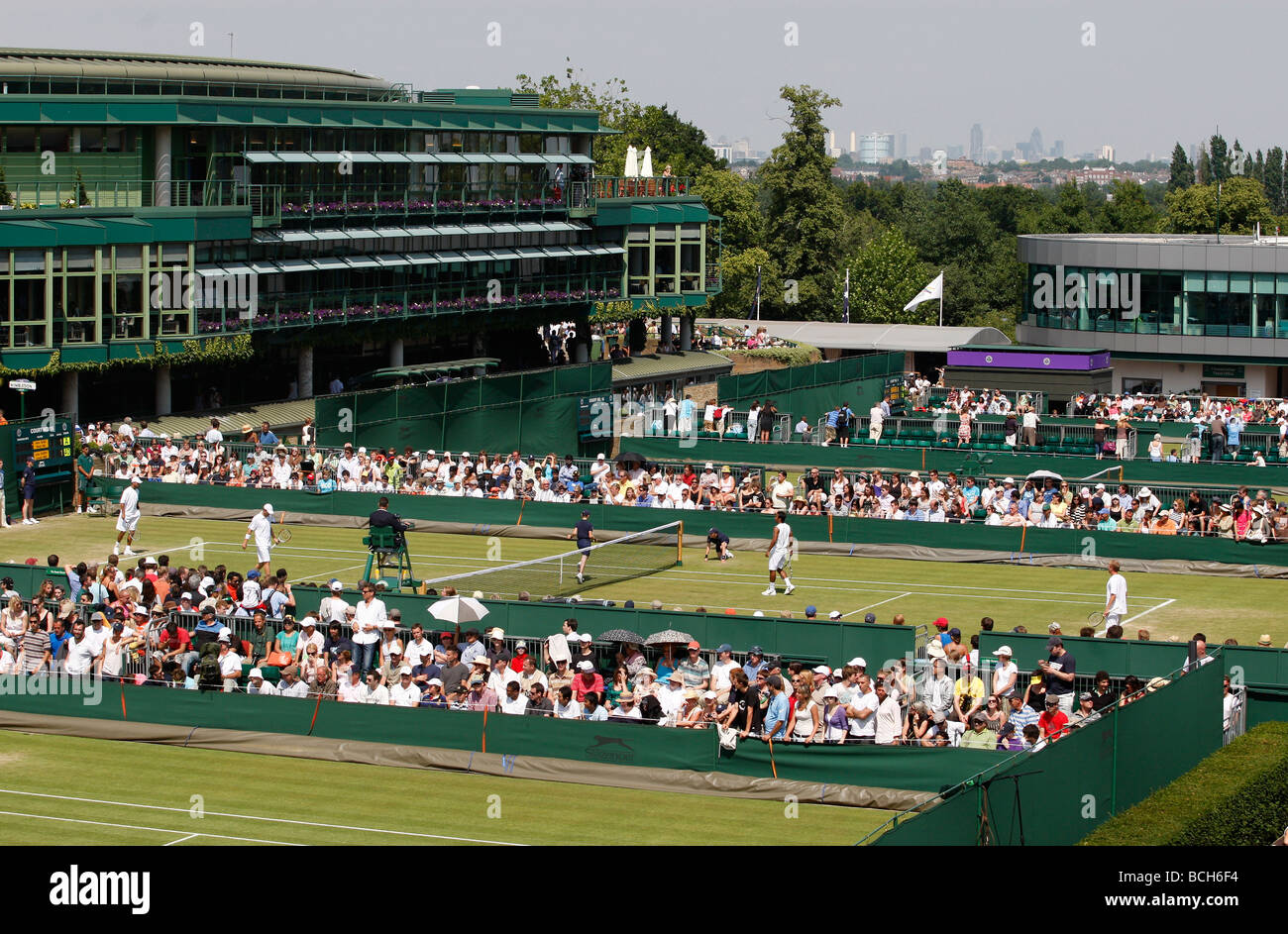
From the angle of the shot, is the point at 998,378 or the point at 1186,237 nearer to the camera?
the point at 998,378

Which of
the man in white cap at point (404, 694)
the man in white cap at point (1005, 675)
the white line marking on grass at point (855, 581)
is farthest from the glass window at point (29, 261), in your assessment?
the man in white cap at point (1005, 675)

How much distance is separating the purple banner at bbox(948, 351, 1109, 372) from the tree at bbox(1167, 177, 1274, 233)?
49.3 metres

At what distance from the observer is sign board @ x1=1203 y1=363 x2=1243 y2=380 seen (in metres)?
82.9

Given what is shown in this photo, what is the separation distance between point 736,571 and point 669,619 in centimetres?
1252

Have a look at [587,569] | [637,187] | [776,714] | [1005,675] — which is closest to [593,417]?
[587,569]

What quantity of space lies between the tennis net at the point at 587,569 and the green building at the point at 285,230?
21506mm

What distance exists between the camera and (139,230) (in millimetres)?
55750

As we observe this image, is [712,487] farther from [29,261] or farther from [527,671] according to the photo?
[29,261]

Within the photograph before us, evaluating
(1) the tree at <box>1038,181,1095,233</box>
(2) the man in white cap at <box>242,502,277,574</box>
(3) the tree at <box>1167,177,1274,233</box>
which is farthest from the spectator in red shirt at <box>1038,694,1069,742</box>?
(1) the tree at <box>1038,181,1095,233</box>

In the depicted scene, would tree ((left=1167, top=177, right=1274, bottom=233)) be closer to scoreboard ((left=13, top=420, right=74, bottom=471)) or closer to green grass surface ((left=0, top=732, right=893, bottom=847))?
scoreboard ((left=13, top=420, right=74, bottom=471))

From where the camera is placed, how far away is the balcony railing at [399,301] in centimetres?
6016
